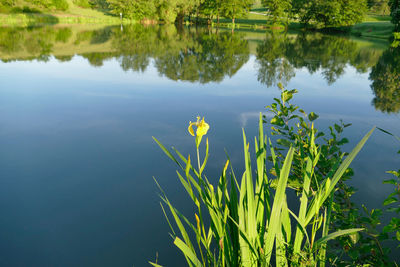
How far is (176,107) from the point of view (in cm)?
554

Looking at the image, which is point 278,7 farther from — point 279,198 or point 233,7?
point 279,198

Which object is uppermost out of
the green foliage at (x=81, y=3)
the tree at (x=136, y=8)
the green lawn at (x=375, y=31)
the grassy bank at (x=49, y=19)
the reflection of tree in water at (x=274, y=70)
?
the green foliage at (x=81, y=3)

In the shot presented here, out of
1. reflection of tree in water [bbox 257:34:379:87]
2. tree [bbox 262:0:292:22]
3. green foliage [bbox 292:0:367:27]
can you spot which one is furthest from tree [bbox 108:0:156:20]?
reflection of tree in water [bbox 257:34:379:87]

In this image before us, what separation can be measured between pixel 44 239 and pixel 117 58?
9.31 meters

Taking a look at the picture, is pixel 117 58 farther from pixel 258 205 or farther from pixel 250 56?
pixel 258 205

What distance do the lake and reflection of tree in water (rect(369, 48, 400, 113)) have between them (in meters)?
0.04

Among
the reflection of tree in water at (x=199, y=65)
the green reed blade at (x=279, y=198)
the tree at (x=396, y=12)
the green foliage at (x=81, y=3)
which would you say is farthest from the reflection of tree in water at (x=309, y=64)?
the green foliage at (x=81, y=3)

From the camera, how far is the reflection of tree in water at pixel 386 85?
5704 millimetres

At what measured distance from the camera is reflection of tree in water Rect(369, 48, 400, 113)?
570cm

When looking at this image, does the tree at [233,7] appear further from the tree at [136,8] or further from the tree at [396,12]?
the tree at [396,12]

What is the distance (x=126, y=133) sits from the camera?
4293mm

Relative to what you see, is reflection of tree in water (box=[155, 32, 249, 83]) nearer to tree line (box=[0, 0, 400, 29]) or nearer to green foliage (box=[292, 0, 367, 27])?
green foliage (box=[292, 0, 367, 27])

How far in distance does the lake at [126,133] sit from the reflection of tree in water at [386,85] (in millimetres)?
45

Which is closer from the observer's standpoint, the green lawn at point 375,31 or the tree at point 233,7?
the green lawn at point 375,31
